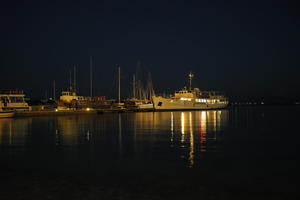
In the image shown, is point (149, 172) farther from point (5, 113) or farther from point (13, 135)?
point (5, 113)

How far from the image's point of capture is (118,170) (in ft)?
35.6

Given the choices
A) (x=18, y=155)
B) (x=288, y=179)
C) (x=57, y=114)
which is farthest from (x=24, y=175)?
(x=57, y=114)

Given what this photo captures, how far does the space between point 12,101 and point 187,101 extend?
60.4 meters

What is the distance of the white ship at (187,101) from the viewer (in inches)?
3588

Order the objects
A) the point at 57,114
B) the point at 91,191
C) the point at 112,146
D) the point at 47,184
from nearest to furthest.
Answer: the point at 91,191, the point at 47,184, the point at 112,146, the point at 57,114

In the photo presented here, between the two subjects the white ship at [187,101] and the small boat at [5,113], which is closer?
the small boat at [5,113]

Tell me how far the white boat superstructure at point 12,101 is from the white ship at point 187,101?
148ft

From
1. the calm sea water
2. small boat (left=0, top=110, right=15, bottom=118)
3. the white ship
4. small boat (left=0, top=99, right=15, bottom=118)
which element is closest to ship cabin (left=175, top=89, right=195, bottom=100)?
the white ship

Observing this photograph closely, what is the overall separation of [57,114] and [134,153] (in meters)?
45.1

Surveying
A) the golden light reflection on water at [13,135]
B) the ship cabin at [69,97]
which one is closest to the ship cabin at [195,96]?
the ship cabin at [69,97]

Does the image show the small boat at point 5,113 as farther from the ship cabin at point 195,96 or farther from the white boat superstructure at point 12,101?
the ship cabin at point 195,96

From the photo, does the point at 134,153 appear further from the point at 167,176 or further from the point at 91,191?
the point at 91,191

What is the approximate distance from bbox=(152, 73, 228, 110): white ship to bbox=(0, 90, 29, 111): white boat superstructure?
45.0 m

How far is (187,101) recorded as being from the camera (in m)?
97.5
